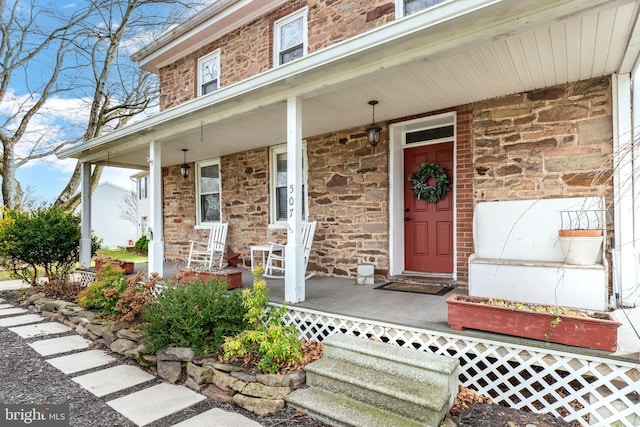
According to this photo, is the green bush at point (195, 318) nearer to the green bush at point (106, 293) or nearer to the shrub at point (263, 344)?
the shrub at point (263, 344)

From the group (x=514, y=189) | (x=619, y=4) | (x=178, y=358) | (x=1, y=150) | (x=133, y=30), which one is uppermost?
(x=133, y=30)

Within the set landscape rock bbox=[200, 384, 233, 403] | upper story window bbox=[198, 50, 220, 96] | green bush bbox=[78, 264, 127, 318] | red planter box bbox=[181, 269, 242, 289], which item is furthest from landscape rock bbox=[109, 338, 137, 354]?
upper story window bbox=[198, 50, 220, 96]

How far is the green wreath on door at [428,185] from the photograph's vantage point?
4.75 m

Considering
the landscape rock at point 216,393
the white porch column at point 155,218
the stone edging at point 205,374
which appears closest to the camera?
the stone edging at point 205,374

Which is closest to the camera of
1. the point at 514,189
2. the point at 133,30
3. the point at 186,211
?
the point at 514,189

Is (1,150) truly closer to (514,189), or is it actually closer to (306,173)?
(306,173)

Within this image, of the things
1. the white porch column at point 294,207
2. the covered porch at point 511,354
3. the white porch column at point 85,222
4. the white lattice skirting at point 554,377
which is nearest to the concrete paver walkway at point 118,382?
the covered porch at point 511,354

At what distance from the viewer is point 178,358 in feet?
10.3

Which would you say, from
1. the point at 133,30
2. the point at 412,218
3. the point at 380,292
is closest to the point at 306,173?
the point at 412,218

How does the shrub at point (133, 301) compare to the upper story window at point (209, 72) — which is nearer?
the shrub at point (133, 301)

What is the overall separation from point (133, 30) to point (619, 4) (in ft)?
44.1

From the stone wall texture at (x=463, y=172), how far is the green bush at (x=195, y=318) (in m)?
2.45

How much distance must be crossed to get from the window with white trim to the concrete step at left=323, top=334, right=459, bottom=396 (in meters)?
5.31

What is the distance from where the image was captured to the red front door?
481 centimetres
